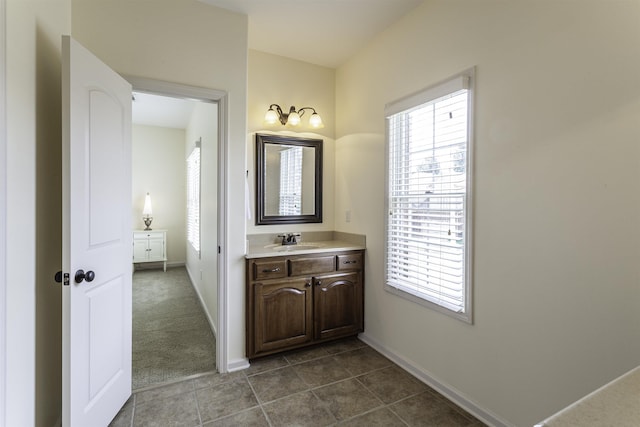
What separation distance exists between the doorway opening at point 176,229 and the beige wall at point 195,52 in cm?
9

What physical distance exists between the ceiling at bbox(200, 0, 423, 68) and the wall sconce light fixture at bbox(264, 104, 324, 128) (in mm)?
550

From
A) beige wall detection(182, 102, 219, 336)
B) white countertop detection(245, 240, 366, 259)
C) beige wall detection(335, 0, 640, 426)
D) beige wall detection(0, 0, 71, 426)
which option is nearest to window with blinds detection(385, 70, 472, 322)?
beige wall detection(335, 0, 640, 426)

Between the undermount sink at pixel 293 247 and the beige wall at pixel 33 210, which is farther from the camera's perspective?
the undermount sink at pixel 293 247

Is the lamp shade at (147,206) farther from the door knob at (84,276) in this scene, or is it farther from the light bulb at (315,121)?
the door knob at (84,276)

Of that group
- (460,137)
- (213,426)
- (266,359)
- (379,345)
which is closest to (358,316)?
(379,345)

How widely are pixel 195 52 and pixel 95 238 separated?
59.5 inches

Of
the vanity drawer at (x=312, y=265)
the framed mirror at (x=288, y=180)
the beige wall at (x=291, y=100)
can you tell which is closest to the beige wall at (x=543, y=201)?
the vanity drawer at (x=312, y=265)

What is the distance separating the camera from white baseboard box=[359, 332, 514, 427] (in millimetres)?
1875

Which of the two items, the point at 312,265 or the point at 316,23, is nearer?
the point at 316,23

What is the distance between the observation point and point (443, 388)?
2178mm

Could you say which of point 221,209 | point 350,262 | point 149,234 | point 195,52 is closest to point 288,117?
point 195,52

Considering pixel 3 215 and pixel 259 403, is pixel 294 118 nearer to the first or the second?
pixel 3 215

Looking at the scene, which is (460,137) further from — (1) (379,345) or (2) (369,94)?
(1) (379,345)

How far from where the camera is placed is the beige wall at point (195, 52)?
2.10m
